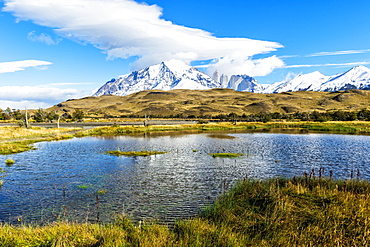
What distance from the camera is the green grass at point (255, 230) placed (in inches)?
448

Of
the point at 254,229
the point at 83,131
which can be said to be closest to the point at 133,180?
the point at 254,229

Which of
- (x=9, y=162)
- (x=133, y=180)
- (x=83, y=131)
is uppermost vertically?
(x=83, y=131)

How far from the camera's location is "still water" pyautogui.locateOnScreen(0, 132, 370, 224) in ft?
65.7

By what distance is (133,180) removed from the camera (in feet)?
97.7

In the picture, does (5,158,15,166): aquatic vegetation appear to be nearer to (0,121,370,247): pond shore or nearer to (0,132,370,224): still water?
(0,132,370,224): still water

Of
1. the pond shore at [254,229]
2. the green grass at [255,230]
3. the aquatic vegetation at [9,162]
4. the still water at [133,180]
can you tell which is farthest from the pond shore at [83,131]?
the green grass at [255,230]

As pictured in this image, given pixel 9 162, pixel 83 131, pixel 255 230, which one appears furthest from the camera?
pixel 83 131

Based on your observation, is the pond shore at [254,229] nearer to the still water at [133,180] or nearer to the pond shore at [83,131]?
the still water at [133,180]

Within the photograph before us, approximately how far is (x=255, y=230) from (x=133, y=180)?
19.3m

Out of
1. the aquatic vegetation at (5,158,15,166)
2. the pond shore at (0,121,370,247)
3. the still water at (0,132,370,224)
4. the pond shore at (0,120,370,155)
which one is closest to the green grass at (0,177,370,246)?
the pond shore at (0,121,370,247)

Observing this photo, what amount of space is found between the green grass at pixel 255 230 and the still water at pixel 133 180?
423 centimetres

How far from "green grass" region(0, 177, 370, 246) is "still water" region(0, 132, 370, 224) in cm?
423

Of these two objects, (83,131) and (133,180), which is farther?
(83,131)

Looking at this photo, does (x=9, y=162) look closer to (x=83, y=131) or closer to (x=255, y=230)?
(x=255, y=230)
